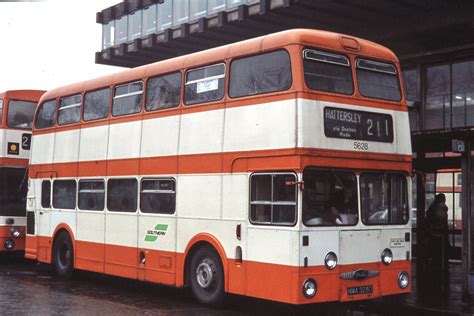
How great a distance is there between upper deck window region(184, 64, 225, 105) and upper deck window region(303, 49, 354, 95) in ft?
5.62

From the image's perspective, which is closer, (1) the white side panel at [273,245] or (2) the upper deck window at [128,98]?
(1) the white side panel at [273,245]

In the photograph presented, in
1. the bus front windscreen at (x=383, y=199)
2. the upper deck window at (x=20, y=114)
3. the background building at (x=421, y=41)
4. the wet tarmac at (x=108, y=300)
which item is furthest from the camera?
the upper deck window at (x=20, y=114)

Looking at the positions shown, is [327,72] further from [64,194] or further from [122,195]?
[64,194]

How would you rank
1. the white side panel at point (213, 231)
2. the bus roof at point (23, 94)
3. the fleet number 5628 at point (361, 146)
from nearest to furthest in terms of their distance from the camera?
the fleet number 5628 at point (361, 146)
the white side panel at point (213, 231)
the bus roof at point (23, 94)

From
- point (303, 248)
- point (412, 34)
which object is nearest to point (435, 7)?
point (412, 34)

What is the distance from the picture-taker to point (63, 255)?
15133 mm

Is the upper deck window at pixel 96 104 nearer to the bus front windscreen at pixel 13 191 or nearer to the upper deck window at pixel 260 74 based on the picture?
the upper deck window at pixel 260 74

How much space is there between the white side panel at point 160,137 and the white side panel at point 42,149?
149 inches

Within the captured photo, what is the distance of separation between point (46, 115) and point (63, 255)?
3271 mm

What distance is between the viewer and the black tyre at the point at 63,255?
14.7 m

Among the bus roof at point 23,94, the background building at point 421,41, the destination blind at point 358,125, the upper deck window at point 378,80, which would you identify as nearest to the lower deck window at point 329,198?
the destination blind at point 358,125

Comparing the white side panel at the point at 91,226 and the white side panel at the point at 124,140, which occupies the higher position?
the white side panel at the point at 124,140

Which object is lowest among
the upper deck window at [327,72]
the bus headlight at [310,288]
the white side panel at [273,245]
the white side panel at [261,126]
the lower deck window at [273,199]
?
the bus headlight at [310,288]

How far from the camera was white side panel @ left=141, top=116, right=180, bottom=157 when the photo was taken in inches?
470
